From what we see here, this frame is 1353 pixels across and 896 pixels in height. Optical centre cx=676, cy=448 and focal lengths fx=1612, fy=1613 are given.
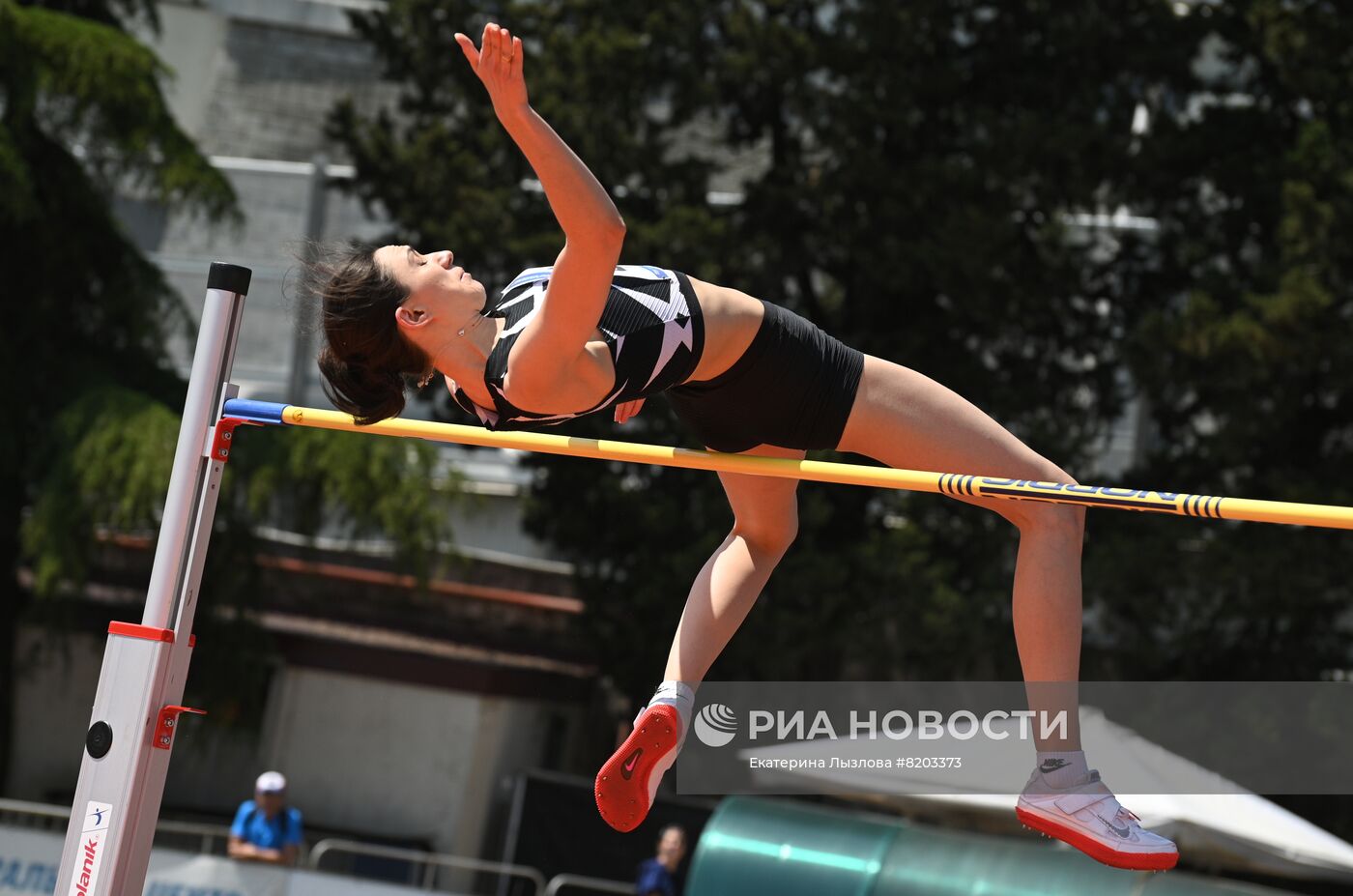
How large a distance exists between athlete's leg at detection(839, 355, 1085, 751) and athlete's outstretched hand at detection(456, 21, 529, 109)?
0.85m

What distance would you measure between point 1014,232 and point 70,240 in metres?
5.75

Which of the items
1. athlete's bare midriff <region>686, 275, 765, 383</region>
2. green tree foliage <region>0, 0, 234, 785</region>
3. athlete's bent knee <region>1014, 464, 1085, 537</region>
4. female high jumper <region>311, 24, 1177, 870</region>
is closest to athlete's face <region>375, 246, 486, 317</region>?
female high jumper <region>311, 24, 1177, 870</region>

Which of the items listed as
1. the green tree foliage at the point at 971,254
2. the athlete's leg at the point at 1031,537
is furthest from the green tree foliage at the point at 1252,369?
the athlete's leg at the point at 1031,537

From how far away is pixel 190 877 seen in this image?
277 inches

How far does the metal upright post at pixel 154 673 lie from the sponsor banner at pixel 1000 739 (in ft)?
14.0

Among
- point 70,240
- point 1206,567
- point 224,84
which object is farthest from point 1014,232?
point 224,84

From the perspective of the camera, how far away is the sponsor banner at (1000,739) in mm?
7824

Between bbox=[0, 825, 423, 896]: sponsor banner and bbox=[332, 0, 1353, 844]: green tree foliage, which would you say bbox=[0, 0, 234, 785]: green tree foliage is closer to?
bbox=[332, 0, 1353, 844]: green tree foliage

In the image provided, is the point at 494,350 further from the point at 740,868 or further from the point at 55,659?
the point at 55,659

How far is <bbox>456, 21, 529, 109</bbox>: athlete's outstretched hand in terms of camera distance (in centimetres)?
240

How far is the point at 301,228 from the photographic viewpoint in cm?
1327

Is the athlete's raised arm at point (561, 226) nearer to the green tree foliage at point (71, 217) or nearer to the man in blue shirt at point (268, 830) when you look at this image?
the man in blue shirt at point (268, 830)

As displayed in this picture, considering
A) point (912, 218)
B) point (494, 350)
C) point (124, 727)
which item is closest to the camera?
point (494, 350)

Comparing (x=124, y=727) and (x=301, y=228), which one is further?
(x=301, y=228)
